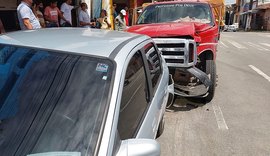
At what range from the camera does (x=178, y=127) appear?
13.9 feet

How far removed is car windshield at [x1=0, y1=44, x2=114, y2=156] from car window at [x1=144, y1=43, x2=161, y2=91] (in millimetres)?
1006

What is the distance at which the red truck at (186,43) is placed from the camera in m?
4.89

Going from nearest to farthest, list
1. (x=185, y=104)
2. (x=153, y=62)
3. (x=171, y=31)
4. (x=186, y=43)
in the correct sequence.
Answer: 1. (x=153, y=62)
2. (x=186, y=43)
3. (x=171, y=31)
4. (x=185, y=104)

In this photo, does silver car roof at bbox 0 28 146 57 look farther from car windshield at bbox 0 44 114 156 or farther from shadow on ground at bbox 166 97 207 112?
shadow on ground at bbox 166 97 207 112

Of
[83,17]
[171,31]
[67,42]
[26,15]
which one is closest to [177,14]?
[171,31]

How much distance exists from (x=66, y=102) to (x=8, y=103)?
429mm

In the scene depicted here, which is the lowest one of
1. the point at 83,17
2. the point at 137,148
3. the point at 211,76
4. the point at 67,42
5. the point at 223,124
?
the point at 223,124

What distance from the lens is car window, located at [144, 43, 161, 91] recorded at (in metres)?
2.90

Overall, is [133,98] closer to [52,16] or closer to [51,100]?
[51,100]

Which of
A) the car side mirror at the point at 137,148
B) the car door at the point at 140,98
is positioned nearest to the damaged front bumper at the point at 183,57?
the car door at the point at 140,98

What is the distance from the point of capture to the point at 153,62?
3.12 meters

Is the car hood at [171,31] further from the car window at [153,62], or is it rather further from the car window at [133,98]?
the car window at [133,98]

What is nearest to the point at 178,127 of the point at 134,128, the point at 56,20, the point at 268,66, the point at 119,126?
the point at 134,128

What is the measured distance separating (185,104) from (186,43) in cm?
125
